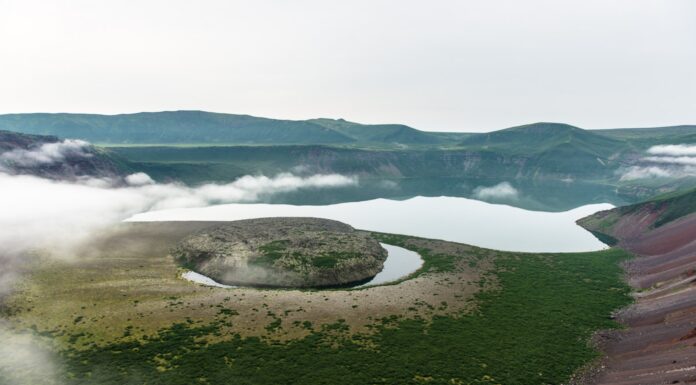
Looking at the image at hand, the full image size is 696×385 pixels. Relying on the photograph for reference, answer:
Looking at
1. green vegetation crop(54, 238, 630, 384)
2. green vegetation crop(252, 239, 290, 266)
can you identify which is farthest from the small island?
green vegetation crop(54, 238, 630, 384)

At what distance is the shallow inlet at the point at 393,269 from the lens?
7669 cm

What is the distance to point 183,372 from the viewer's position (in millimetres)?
41500

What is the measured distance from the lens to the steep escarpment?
39938mm

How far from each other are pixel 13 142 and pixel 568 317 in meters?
A: 229

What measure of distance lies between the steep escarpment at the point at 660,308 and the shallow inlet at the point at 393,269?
3704cm

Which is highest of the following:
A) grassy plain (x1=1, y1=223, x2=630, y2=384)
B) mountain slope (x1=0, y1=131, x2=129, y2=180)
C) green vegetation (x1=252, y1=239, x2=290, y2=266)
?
mountain slope (x1=0, y1=131, x2=129, y2=180)

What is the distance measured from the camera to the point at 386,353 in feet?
154

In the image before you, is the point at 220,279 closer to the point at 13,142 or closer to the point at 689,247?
the point at 689,247

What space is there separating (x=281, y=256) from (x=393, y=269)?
77.8 ft

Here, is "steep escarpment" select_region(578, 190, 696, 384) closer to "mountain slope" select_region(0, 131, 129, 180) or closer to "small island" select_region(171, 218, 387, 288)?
"small island" select_region(171, 218, 387, 288)

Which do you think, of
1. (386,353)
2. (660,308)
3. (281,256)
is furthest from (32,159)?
(660,308)

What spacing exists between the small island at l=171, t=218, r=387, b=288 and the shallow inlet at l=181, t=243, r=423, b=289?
1.43 meters

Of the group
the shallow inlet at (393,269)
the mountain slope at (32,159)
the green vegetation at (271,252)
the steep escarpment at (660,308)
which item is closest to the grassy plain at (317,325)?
the steep escarpment at (660,308)

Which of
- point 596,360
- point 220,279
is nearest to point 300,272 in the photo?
point 220,279
